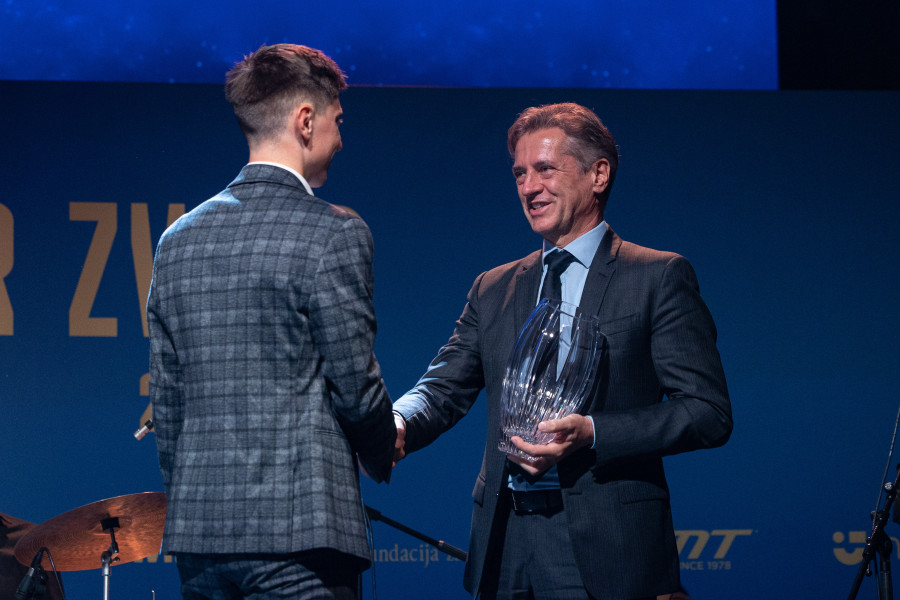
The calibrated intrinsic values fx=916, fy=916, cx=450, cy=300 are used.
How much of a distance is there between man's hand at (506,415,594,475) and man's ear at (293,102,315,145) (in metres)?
0.71

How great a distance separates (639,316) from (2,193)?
3.01 meters

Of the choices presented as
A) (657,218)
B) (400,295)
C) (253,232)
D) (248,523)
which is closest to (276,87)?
(253,232)

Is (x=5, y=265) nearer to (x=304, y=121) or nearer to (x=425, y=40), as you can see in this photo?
(x=425, y=40)

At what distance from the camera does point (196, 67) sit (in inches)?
166

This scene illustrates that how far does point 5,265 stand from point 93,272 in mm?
360

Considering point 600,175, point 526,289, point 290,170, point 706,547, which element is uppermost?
point 600,175

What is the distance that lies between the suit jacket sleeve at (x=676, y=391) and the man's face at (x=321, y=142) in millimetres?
752

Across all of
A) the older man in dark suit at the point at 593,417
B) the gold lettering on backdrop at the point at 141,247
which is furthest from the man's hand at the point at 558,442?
the gold lettering on backdrop at the point at 141,247

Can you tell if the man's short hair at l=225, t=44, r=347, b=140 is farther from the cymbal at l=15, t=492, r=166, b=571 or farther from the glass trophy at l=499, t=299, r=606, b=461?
the cymbal at l=15, t=492, r=166, b=571

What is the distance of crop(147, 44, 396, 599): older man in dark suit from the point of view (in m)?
1.40

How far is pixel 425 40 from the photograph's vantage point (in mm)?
4281

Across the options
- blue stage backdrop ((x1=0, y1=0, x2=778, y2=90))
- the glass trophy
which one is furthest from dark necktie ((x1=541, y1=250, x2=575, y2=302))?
blue stage backdrop ((x1=0, y1=0, x2=778, y2=90))

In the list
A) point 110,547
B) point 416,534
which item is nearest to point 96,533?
point 110,547

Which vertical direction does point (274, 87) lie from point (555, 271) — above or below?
above
